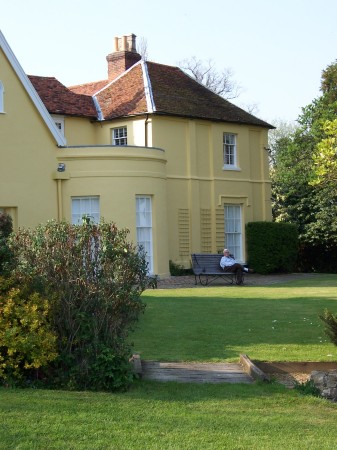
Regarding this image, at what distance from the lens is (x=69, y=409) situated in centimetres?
805

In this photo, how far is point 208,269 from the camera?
26891 millimetres

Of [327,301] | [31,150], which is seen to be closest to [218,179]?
[31,150]

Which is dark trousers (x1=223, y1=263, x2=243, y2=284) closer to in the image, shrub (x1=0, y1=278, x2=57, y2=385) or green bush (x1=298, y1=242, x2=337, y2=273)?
green bush (x1=298, y1=242, x2=337, y2=273)

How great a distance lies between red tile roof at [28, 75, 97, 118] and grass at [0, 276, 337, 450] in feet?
60.4

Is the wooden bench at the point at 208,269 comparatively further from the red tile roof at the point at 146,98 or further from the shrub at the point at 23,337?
the shrub at the point at 23,337

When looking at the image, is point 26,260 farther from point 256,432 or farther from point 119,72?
point 119,72

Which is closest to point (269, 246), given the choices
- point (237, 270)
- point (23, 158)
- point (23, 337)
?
point (237, 270)

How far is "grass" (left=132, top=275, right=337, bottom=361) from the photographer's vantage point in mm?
12000

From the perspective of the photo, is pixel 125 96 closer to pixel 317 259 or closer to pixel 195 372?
pixel 317 259

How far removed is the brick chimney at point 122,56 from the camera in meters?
34.2

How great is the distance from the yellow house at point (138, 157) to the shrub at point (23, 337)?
1596 cm

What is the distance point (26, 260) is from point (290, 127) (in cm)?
6424

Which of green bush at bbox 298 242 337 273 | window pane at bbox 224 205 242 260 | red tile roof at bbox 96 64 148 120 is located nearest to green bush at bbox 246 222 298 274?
window pane at bbox 224 205 242 260

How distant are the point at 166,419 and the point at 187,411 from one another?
0.46m
